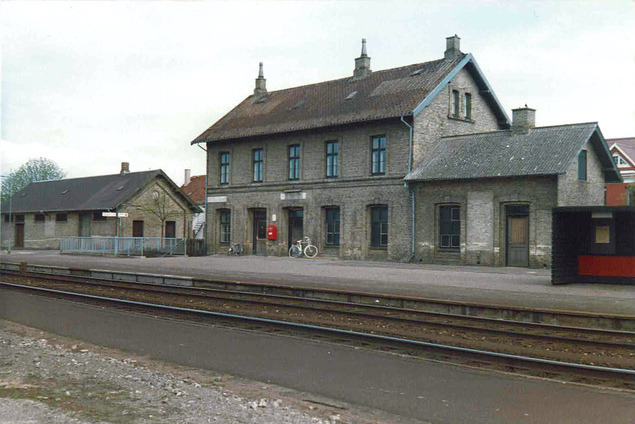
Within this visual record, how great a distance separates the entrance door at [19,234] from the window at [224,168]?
2114cm

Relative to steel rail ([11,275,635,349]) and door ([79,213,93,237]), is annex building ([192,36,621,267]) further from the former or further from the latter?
steel rail ([11,275,635,349])

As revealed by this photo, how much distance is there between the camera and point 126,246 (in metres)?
37.1

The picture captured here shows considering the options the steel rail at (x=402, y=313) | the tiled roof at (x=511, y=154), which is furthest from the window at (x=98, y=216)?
the tiled roof at (x=511, y=154)

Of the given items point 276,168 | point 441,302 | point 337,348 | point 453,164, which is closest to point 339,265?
point 453,164

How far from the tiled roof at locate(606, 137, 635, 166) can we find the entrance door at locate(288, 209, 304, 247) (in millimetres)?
41864

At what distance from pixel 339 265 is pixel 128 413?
2077 centimetres

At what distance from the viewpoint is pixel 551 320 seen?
12.2m

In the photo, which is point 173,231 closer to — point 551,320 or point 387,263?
point 387,263

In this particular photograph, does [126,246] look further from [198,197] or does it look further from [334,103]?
[198,197]

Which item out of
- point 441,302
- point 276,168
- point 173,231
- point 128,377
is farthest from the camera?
point 173,231

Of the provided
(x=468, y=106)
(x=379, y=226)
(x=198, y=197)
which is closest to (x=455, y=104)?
(x=468, y=106)

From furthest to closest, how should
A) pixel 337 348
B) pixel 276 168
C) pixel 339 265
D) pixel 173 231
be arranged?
pixel 173 231 → pixel 276 168 → pixel 339 265 → pixel 337 348

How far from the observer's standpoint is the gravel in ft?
20.4

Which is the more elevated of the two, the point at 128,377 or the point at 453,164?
the point at 453,164
